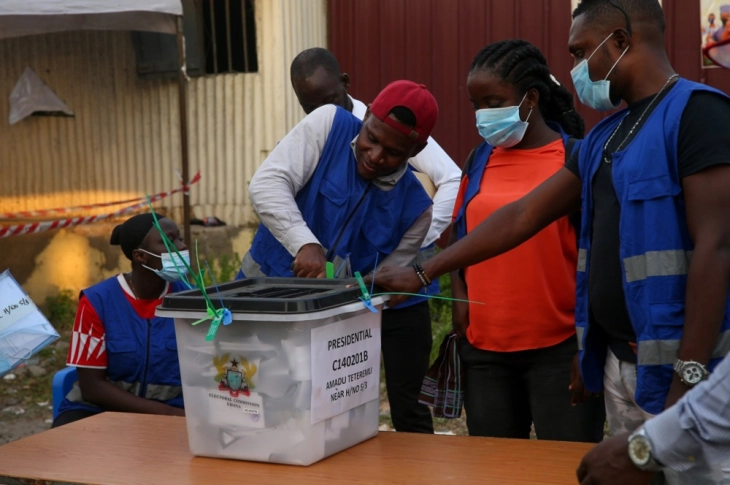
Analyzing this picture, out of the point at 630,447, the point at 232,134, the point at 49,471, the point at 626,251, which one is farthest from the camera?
the point at 232,134

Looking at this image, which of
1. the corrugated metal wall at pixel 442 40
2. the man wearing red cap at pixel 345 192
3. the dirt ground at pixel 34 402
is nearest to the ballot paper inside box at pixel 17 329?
the man wearing red cap at pixel 345 192

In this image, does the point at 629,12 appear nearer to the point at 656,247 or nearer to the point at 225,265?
the point at 656,247

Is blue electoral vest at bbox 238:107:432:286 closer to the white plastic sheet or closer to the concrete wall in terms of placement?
the concrete wall

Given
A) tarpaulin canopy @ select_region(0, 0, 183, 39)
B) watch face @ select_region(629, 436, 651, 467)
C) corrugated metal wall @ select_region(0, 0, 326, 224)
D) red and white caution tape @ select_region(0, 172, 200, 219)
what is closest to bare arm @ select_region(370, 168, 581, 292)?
watch face @ select_region(629, 436, 651, 467)

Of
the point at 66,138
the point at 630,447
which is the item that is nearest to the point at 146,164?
the point at 66,138

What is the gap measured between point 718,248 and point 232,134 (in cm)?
624

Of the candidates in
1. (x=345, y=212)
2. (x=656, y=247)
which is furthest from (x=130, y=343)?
(x=656, y=247)

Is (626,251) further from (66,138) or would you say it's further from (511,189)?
(66,138)

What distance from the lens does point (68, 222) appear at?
8.34 metres

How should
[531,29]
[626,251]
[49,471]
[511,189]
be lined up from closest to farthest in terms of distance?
[626,251] → [49,471] → [511,189] → [531,29]

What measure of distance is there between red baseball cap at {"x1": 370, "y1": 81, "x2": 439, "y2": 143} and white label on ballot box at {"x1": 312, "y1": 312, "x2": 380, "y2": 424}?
0.74 m

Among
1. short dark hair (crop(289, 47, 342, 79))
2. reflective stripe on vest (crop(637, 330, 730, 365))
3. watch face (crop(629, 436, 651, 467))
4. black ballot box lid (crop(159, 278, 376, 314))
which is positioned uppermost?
short dark hair (crop(289, 47, 342, 79))

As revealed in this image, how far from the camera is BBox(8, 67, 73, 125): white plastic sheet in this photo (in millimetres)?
8297

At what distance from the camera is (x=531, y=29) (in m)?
7.34
